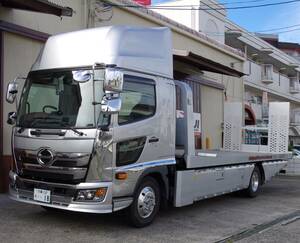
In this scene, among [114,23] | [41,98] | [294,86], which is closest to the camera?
[41,98]

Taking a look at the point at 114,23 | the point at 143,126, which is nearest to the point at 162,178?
the point at 143,126

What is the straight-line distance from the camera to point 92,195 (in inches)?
283

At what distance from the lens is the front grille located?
7219mm

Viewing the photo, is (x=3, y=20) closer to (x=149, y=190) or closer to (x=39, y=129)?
(x=39, y=129)

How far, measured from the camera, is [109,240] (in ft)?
23.7

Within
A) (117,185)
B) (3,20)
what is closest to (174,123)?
(117,185)

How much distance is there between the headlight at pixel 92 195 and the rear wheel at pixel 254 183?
5.73m

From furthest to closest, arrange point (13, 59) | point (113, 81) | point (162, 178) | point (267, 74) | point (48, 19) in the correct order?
point (267, 74)
point (48, 19)
point (13, 59)
point (162, 178)
point (113, 81)

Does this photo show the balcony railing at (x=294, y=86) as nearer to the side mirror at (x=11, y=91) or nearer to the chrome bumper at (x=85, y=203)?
the side mirror at (x=11, y=91)

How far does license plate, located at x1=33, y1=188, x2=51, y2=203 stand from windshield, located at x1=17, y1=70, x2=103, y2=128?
97cm

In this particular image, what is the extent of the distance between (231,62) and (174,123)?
1497cm

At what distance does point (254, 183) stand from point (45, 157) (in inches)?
257

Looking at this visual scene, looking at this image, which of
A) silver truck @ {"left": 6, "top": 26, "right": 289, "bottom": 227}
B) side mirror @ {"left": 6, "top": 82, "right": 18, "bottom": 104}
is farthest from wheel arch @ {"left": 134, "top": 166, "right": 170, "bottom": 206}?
side mirror @ {"left": 6, "top": 82, "right": 18, "bottom": 104}

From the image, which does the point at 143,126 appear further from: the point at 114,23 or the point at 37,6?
the point at 114,23
